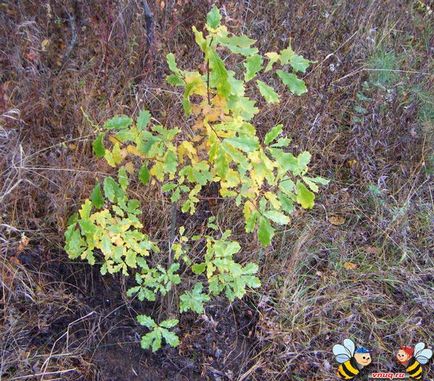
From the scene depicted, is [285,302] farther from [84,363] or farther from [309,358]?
[84,363]

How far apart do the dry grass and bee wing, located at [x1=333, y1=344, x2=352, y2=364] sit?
52 mm

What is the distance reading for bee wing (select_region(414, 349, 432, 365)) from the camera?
7.27 feet

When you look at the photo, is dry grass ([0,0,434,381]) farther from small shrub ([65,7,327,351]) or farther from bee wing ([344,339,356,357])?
small shrub ([65,7,327,351])

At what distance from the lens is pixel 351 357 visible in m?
2.19

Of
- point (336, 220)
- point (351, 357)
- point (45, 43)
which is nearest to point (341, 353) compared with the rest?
point (351, 357)

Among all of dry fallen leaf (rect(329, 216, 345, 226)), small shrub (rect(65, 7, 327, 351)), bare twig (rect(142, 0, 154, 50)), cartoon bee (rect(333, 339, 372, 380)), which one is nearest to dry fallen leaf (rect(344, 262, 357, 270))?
dry fallen leaf (rect(329, 216, 345, 226))

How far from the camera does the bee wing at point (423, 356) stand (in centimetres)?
221

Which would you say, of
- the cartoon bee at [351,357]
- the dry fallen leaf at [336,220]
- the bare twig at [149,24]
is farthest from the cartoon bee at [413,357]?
the bare twig at [149,24]

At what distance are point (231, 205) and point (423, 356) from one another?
1.16m

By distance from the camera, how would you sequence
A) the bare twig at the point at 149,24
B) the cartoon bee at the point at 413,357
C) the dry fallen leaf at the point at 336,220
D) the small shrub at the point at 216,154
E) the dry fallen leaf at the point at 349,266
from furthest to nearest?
the dry fallen leaf at the point at 336,220
the dry fallen leaf at the point at 349,266
the bare twig at the point at 149,24
the cartoon bee at the point at 413,357
the small shrub at the point at 216,154

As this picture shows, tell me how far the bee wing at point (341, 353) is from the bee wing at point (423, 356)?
1.08ft

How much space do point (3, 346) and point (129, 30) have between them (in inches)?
70.4

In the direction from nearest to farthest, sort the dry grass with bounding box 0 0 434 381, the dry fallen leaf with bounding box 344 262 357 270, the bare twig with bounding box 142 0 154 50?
the dry grass with bounding box 0 0 434 381 → the bare twig with bounding box 142 0 154 50 → the dry fallen leaf with bounding box 344 262 357 270

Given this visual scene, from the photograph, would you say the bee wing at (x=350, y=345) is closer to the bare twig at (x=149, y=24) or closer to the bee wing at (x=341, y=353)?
the bee wing at (x=341, y=353)
